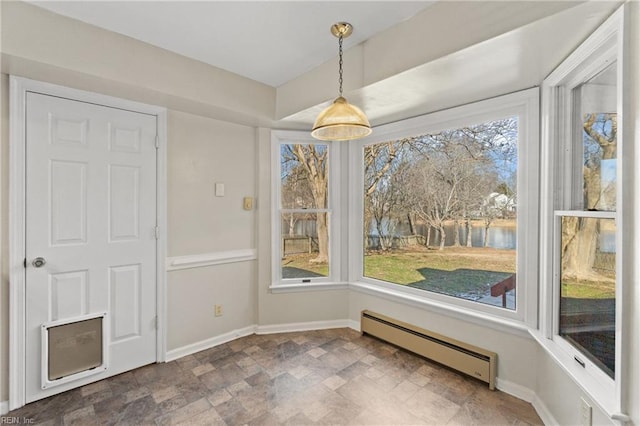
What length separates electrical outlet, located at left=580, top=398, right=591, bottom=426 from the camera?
56.0 inches

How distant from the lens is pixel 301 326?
3.20m

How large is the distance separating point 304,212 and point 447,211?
4.85 feet

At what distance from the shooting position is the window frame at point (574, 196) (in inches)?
49.1

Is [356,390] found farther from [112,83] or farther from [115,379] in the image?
[112,83]

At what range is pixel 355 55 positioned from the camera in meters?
2.22

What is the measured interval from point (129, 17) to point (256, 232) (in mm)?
2043

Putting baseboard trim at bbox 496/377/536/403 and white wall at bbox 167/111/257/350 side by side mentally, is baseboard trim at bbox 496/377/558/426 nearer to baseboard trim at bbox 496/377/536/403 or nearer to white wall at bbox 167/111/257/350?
baseboard trim at bbox 496/377/536/403

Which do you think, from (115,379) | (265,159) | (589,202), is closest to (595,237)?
(589,202)

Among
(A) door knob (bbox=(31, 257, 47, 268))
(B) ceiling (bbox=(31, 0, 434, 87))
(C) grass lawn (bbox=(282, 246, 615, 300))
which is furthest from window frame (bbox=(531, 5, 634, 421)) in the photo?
(A) door knob (bbox=(31, 257, 47, 268))

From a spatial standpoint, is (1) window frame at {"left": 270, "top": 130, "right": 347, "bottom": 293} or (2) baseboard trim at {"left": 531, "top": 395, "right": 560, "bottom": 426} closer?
(2) baseboard trim at {"left": 531, "top": 395, "right": 560, "bottom": 426}

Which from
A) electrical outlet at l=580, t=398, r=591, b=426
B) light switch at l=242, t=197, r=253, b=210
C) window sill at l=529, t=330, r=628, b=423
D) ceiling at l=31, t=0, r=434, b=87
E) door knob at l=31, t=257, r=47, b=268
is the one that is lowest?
electrical outlet at l=580, t=398, r=591, b=426

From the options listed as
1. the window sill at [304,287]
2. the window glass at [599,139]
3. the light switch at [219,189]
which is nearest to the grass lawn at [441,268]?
the window sill at [304,287]

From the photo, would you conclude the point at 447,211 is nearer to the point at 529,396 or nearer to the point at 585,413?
the point at 529,396

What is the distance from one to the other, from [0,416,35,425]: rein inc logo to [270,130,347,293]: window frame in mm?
1932
